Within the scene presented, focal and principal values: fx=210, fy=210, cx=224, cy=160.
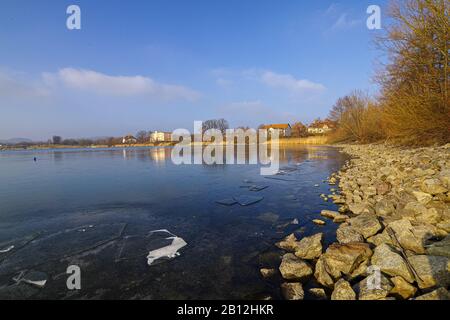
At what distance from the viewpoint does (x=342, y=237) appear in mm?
3715

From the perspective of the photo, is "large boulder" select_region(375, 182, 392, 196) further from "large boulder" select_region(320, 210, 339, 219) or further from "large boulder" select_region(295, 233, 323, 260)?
"large boulder" select_region(295, 233, 323, 260)

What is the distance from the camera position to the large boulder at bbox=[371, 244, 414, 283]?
2.49 m

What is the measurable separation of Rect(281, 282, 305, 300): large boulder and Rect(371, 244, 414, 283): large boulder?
1.06 metres

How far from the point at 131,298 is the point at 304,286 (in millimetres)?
2187

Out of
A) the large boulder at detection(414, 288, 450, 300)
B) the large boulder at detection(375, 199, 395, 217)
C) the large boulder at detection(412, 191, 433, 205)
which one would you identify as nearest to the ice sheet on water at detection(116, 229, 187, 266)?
the large boulder at detection(414, 288, 450, 300)

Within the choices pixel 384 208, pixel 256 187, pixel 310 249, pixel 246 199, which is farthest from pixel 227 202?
pixel 384 208

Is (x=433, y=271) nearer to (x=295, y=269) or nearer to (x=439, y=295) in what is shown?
(x=439, y=295)

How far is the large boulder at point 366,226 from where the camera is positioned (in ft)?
12.2

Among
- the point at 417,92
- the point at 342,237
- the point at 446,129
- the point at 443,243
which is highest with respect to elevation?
the point at 417,92

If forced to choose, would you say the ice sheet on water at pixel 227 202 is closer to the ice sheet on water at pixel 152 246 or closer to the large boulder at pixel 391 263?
the ice sheet on water at pixel 152 246

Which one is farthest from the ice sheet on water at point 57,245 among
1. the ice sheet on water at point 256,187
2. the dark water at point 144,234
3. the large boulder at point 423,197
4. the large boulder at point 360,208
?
the large boulder at point 423,197

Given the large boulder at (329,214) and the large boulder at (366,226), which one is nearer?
the large boulder at (366,226)
